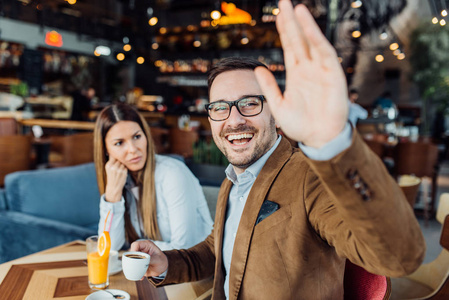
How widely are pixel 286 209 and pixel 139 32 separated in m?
15.4

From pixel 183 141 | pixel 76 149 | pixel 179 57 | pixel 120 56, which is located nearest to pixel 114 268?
pixel 76 149

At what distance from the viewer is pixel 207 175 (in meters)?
4.84

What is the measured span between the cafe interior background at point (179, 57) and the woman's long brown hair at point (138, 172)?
372cm

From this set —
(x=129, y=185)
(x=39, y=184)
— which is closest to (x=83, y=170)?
(x=39, y=184)

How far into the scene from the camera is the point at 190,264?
1.41 meters

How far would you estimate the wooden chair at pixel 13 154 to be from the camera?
4094mm

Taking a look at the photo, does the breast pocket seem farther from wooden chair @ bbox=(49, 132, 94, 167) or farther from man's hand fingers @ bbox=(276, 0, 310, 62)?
wooden chair @ bbox=(49, 132, 94, 167)

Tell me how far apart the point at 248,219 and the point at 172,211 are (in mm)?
918

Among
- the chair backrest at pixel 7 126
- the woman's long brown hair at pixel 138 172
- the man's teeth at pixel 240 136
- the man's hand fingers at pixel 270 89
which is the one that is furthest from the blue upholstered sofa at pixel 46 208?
the chair backrest at pixel 7 126

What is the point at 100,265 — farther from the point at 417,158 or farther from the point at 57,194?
the point at 417,158

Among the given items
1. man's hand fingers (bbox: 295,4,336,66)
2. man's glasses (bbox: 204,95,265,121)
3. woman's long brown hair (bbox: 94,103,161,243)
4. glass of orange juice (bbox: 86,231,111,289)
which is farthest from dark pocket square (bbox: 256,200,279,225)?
woman's long brown hair (bbox: 94,103,161,243)

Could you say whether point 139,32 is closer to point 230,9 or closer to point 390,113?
point 230,9

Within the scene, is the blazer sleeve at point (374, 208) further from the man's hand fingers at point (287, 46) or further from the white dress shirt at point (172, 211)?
the white dress shirt at point (172, 211)

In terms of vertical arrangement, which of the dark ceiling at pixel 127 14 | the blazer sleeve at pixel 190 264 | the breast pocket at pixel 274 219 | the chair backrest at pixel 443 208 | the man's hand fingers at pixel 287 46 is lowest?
the blazer sleeve at pixel 190 264
